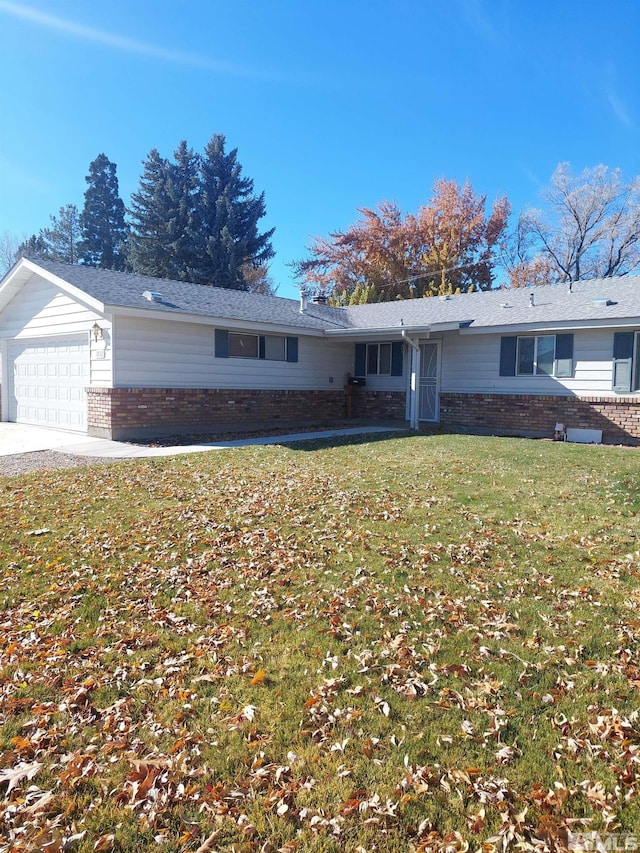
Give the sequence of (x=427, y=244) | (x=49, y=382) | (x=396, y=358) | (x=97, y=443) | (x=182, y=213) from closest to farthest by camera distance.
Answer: (x=97, y=443) < (x=49, y=382) < (x=396, y=358) < (x=427, y=244) < (x=182, y=213)

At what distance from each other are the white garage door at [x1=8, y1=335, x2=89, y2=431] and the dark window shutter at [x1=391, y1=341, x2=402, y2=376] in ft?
28.0

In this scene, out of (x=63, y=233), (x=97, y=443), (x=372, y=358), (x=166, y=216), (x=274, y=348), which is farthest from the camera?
(x=63, y=233)

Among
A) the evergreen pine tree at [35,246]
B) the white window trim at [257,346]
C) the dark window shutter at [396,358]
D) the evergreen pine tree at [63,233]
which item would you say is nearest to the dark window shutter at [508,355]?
the dark window shutter at [396,358]

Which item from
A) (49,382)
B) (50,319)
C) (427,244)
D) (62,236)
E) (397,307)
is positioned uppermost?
(62,236)

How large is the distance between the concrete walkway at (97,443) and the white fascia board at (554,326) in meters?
3.40

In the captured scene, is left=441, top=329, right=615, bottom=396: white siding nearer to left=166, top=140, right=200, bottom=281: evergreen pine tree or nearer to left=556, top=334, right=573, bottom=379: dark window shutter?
left=556, top=334, right=573, bottom=379: dark window shutter

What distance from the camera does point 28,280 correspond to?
14359mm

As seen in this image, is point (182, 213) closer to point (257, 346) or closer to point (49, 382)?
point (49, 382)

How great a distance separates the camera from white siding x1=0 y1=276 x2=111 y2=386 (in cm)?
1199

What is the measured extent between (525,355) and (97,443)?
10.4 m

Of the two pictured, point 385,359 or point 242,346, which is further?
point 385,359

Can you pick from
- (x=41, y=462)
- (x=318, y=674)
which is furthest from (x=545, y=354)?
A: (x=318, y=674)

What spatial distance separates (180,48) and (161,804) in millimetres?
14400

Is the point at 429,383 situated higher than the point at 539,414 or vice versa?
the point at 429,383
